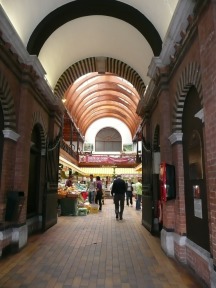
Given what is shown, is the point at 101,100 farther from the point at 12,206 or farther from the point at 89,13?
the point at 12,206

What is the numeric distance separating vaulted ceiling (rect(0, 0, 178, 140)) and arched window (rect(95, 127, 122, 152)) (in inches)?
831

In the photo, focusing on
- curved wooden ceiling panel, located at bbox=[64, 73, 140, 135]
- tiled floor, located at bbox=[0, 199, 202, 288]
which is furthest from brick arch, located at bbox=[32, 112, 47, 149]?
curved wooden ceiling panel, located at bbox=[64, 73, 140, 135]

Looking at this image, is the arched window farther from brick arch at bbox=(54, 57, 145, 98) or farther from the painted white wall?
brick arch at bbox=(54, 57, 145, 98)

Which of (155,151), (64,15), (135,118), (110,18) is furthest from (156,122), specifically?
(135,118)

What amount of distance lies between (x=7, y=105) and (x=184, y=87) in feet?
10.7

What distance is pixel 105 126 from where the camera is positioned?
30.2 metres

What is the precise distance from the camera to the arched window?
1196 inches

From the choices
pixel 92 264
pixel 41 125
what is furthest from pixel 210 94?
pixel 41 125

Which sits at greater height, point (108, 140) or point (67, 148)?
point (108, 140)

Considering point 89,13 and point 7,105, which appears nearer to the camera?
point 7,105

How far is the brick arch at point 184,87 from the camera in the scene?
3.69m

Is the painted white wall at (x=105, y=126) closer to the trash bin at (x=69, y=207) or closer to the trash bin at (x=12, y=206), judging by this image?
the trash bin at (x=69, y=207)

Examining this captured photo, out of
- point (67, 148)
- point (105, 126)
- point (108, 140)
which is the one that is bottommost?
point (67, 148)

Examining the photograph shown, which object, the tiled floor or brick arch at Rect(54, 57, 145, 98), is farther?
brick arch at Rect(54, 57, 145, 98)
